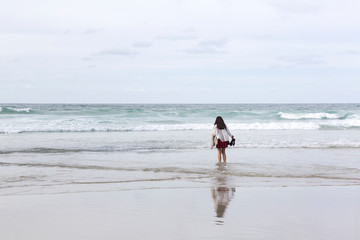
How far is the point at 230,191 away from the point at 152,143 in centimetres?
1052

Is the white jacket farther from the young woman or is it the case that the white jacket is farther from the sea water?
the sea water

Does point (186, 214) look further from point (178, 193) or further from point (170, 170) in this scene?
point (170, 170)

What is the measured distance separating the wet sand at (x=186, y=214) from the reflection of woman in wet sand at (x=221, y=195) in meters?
0.01

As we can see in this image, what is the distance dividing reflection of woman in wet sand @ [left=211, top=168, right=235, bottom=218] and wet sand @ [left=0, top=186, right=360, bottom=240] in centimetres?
1

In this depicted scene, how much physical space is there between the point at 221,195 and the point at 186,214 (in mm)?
1651

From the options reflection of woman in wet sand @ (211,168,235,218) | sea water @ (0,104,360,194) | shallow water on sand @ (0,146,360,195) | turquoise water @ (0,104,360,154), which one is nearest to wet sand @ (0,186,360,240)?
reflection of woman in wet sand @ (211,168,235,218)

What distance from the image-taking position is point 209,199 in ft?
24.6

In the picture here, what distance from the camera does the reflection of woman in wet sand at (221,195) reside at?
6703mm

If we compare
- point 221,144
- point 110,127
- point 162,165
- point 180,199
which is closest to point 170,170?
point 162,165

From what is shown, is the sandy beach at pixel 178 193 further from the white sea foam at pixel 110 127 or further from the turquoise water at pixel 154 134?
the white sea foam at pixel 110 127

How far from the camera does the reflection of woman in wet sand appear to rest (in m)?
6.70

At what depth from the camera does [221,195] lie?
7883 millimetres

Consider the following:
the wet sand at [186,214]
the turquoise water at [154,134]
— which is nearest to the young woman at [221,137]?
the turquoise water at [154,134]

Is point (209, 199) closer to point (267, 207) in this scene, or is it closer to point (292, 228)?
point (267, 207)
